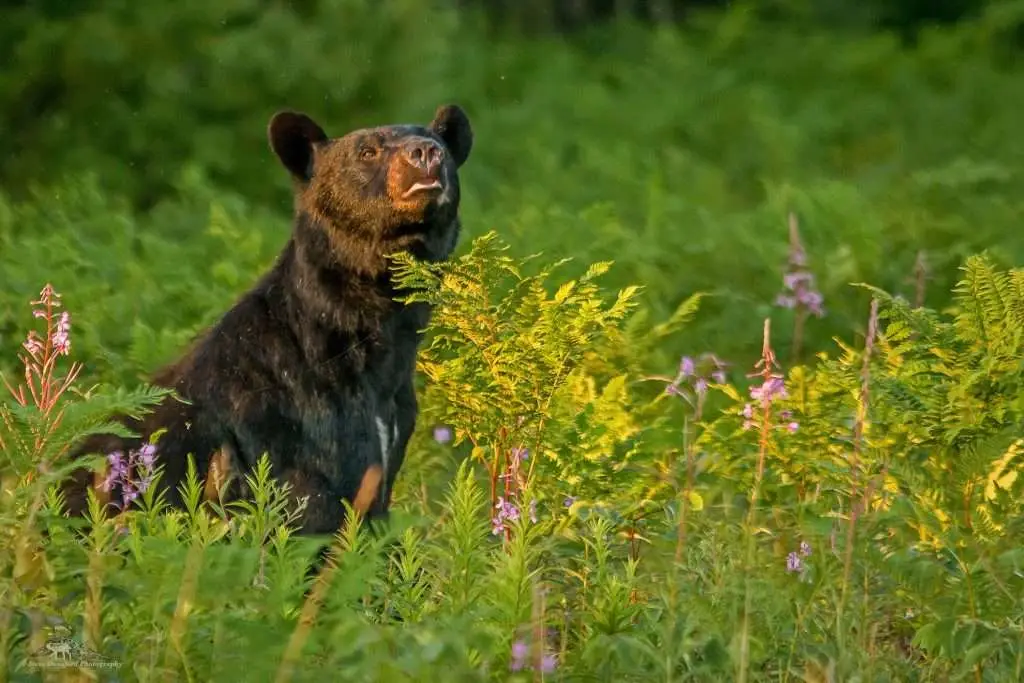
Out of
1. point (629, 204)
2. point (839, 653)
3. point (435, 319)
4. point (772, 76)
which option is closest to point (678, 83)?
point (772, 76)

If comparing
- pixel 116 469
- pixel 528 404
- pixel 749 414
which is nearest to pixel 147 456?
pixel 116 469

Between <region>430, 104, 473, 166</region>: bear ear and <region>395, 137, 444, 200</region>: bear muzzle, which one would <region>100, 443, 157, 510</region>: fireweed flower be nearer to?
<region>395, 137, 444, 200</region>: bear muzzle

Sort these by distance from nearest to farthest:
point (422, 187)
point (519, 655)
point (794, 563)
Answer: point (519, 655), point (794, 563), point (422, 187)

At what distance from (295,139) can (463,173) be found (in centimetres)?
1184

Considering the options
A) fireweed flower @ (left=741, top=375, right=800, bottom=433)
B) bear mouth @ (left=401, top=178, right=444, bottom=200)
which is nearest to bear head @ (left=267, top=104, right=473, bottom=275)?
bear mouth @ (left=401, top=178, right=444, bottom=200)

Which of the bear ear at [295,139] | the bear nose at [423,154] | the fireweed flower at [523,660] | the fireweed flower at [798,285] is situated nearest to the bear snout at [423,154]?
the bear nose at [423,154]

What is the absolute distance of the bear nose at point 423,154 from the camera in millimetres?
6980

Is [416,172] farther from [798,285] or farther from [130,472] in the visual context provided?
[798,285]

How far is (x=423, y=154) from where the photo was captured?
7008mm

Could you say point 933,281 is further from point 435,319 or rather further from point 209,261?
point 435,319

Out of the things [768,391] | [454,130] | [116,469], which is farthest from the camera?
[454,130]

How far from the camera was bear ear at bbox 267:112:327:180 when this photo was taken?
7469 mm

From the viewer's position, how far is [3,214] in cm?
1236

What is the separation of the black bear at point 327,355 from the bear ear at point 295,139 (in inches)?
1.0
